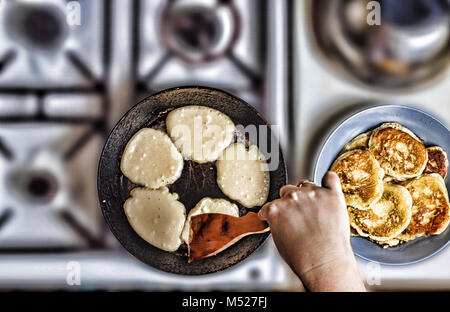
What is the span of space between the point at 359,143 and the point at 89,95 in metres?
0.46

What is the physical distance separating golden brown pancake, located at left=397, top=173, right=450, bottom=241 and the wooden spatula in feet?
0.86

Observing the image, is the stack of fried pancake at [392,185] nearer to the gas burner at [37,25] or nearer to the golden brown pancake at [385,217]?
the golden brown pancake at [385,217]

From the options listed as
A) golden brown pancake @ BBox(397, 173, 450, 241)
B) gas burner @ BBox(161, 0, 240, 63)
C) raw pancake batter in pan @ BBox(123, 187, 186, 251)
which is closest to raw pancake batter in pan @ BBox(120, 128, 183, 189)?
raw pancake batter in pan @ BBox(123, 187, 186, 251)

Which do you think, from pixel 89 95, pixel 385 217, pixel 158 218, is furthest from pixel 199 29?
pixel 385 217

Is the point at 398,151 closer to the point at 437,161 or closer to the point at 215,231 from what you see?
the point at 437,161

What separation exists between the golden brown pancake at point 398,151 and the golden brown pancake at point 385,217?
30mm

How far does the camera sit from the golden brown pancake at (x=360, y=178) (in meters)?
0.65

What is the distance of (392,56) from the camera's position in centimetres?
66

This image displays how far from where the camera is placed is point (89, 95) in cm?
70

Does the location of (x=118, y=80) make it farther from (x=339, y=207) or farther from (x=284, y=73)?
(x=339, y=207)

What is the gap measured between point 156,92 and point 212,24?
0.49 ft

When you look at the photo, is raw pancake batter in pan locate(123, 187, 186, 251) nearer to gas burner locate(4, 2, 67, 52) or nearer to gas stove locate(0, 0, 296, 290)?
gas stove locate(0, 0, 296, 290)

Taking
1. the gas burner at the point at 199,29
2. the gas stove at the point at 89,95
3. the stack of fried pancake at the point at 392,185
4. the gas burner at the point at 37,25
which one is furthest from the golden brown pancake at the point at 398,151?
the gas burner at the point at 37,25
